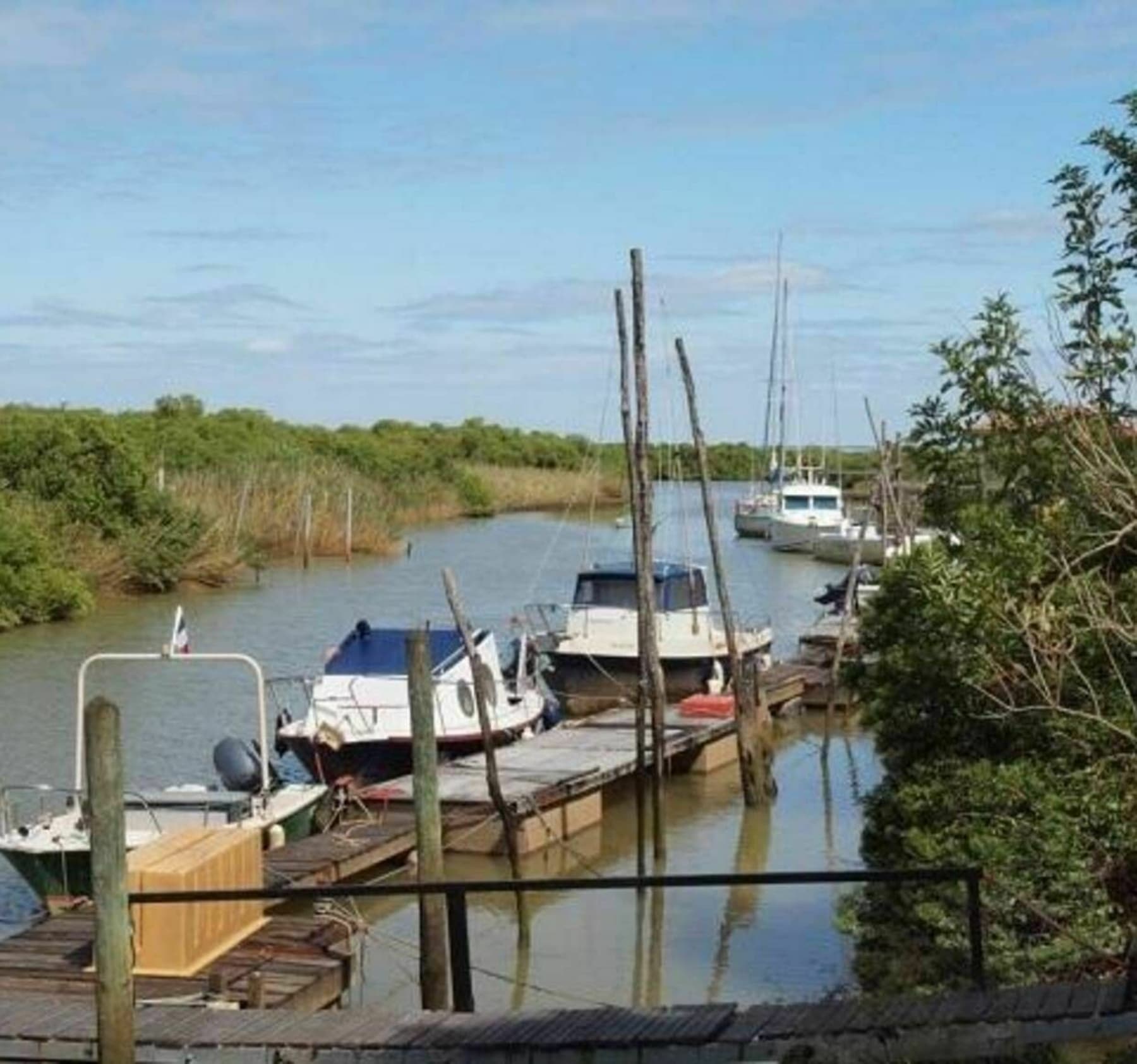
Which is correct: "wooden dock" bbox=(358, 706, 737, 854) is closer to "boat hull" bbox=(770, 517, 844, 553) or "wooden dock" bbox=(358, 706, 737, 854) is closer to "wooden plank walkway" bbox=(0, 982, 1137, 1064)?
"wooden plank walkway" bbox=(0, 982, 1137, 1064)

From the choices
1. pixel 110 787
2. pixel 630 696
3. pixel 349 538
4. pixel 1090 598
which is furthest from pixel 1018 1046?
pixel 349 538

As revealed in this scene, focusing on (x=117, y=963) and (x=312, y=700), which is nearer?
(x=117, y=963)

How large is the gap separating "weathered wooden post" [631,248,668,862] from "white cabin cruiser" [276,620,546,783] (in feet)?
6.26

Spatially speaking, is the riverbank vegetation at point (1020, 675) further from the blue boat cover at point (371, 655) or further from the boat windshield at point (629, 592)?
the boat windshield at point (629, 592)

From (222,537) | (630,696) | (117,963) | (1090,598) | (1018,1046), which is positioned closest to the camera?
(1018,1046)

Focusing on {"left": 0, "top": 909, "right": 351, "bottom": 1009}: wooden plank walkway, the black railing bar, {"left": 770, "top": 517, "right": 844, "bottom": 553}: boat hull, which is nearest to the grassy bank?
{"left": 770, "top": 517, "right": 844, "bottom": 553}: boat hull

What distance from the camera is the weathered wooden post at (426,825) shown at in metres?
12.8

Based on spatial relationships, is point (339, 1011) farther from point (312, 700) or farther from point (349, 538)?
point (349, 538)

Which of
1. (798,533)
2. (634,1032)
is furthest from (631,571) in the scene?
(798,533)

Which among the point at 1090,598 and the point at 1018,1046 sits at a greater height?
the point at 1090,598

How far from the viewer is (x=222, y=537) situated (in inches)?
2112

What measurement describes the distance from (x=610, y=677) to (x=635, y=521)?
1010cm

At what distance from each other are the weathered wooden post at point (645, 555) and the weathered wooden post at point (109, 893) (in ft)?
33.8

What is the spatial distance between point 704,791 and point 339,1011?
13.9 m
